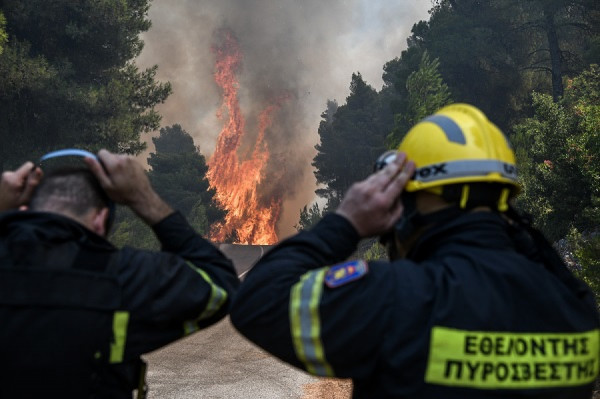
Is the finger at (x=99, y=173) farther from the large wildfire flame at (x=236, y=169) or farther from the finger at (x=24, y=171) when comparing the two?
the large wildfire flame at (x=236, y=169)

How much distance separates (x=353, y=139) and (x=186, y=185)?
644 inches

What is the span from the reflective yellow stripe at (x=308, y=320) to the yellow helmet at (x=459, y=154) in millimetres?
564

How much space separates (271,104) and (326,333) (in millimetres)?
88068

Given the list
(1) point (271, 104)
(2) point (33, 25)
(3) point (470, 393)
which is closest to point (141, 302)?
(3) point (470, 393)

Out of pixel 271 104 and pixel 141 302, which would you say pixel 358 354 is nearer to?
pixel 141 302

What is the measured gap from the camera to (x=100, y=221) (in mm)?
2129

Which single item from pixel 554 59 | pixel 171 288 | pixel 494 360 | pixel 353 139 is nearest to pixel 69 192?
pixel 171 288

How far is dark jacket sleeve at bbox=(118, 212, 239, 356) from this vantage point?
2023 mm

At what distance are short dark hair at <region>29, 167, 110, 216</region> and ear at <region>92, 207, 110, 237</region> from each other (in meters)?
0.02

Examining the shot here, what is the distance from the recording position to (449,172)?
6.55ft

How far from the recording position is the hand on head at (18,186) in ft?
7.24

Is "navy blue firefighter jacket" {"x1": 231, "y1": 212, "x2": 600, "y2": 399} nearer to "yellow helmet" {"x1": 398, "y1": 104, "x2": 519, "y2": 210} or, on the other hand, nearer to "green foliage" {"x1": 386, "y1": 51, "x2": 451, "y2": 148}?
"yellow helmet" {"x1": 398, "y1": 104, "x2": 519, "y2": 210}

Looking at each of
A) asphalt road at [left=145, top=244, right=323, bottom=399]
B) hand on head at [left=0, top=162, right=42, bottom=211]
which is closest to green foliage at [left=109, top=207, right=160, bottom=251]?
asphalt road at [left=145, top=244, right=323, bottom=399]

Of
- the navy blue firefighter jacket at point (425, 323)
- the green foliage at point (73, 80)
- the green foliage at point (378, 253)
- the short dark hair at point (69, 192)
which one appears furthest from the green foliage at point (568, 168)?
the green foliage at point (73, 80)
